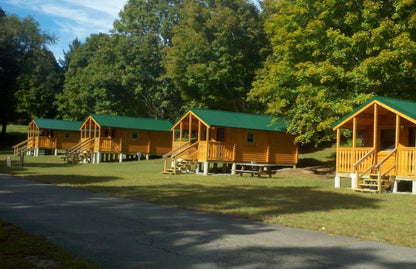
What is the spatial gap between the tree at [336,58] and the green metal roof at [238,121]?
66.0 inches

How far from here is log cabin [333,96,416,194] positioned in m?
18.8

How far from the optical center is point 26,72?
232 feet

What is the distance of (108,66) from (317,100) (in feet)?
124

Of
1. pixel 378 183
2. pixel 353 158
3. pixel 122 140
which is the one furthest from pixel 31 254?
pixel 122 140

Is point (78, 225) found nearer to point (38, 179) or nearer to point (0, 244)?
point (0, 244)

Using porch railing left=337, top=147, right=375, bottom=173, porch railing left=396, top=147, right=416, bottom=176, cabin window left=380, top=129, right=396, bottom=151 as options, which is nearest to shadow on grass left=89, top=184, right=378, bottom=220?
porch railing left=337, top=147, right=375, bottom=173

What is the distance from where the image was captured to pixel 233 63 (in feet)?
145

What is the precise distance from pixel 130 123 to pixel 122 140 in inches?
72.0

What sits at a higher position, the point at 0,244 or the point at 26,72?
the point at 26,72

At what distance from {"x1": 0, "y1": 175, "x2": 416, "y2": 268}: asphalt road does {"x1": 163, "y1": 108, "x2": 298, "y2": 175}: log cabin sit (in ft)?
57.6

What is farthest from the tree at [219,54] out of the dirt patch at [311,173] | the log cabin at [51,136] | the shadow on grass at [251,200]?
the shadow on grass at [251,200]

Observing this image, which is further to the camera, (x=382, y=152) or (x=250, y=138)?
(x=250, y=138)

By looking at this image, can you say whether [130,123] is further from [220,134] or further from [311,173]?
[311,173]

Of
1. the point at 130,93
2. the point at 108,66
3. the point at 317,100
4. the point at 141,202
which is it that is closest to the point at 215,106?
the point at 130,93
